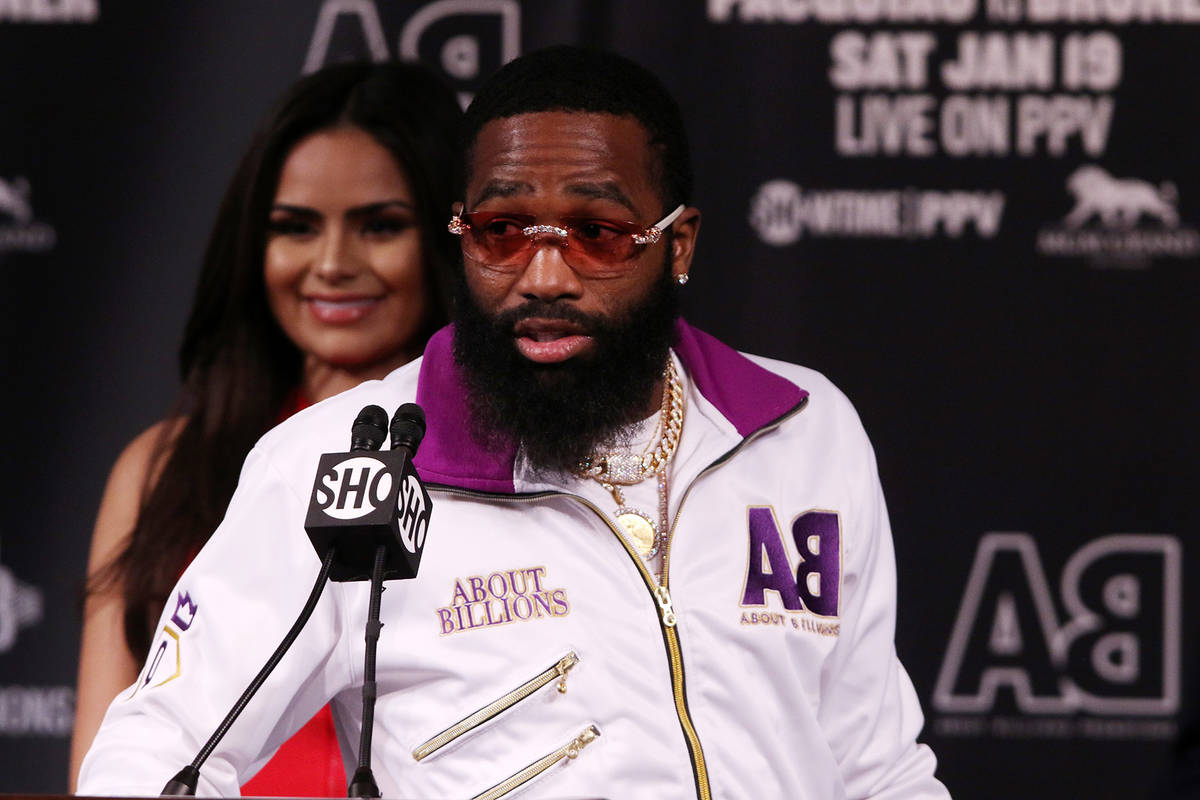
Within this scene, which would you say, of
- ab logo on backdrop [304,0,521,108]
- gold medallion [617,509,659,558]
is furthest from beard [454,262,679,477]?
ab logo on backdrop [304,0,521,108]

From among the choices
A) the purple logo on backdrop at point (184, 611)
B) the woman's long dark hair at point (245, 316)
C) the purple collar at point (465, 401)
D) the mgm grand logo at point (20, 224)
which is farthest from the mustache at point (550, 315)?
the mgm grand logo at point (20, 224)

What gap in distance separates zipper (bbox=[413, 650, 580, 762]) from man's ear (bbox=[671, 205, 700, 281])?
0.67 meters

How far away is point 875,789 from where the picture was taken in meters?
2.29

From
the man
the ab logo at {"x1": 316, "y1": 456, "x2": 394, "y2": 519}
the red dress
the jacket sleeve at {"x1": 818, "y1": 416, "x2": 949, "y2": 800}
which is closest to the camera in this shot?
the ab logo at {"x1": 316, "y1": 456, "x2": 394, "y2": 519}

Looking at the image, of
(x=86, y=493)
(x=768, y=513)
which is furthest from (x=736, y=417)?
(x=86, y=493)

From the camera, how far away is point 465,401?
7.52ft

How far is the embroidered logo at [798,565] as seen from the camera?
7.36ft

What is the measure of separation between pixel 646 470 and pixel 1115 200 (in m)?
1.69

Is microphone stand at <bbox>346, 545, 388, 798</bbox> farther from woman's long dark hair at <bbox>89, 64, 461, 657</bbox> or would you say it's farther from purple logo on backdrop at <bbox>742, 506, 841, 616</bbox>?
woman's long dark hair at <bbox>89, 64, 461, 657</bbox>

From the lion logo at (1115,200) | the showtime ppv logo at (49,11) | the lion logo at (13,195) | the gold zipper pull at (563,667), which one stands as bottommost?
the gold zipper pull at (563,667)

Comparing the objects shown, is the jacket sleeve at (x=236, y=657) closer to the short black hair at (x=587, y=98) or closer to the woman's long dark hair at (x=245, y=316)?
the short black hair at (x=587, y=98)

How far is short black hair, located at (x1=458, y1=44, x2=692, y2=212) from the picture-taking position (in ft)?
7.46

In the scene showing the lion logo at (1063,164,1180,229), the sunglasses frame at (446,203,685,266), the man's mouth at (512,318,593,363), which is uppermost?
the lion logo at (1063,164,1180,229)

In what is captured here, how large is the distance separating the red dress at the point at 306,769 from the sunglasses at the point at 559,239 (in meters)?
1.09
